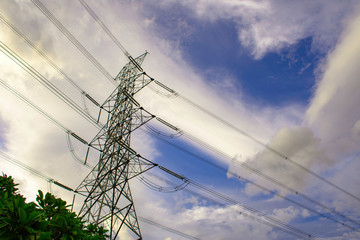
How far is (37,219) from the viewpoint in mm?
8672

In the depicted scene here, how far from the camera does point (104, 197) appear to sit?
16.5m

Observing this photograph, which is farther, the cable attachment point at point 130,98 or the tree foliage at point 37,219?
the cable attachment point at point 130,98

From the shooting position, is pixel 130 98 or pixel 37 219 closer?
pixel 37 219

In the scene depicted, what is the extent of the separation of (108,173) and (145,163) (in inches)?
141

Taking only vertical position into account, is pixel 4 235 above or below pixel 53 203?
below

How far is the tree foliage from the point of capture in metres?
8.08

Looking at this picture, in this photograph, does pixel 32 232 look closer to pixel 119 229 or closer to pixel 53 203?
pixel 53 203

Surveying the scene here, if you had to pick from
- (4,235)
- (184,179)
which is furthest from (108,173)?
(4,235)

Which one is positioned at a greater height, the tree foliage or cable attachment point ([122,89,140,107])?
cable attachment point ([122,89,140,107])

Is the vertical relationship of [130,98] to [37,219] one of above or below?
above

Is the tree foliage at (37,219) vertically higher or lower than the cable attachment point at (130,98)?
lower

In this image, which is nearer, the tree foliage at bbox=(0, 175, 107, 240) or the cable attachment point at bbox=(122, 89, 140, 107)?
the tree foliage at bbox=(0, 175, 107, 240)

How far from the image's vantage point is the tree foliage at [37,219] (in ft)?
26.5

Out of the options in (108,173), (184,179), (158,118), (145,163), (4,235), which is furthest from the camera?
(158,118)
